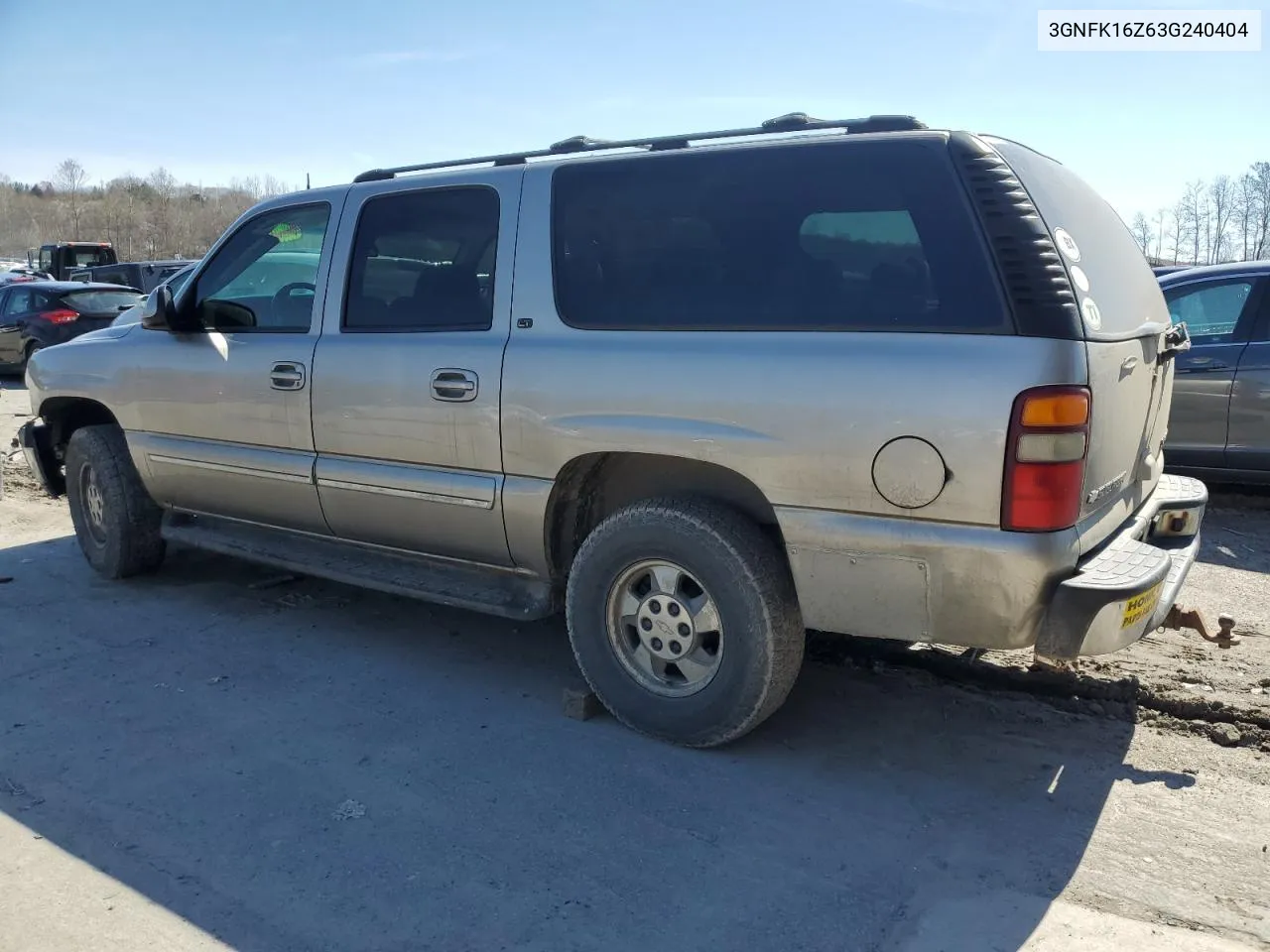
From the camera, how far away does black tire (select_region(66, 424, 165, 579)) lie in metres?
5.55

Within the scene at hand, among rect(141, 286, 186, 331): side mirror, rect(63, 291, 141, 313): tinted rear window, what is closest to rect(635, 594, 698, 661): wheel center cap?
rect(141, 286, 186, 331): side mirror

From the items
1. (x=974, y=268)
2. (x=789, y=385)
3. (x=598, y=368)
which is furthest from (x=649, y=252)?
(x=974, y=268)

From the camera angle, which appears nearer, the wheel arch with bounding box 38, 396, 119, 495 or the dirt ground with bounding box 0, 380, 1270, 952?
the dirt ground with bounding box 0, 380, 1270, 952

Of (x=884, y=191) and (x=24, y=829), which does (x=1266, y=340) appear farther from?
(x=24, y=829)

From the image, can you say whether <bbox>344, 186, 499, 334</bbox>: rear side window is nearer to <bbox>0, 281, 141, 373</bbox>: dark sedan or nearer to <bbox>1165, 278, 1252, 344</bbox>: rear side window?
<bbox>1165, 278, 1252, 344</bbox>: rear side window

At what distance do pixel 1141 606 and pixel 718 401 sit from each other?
4.72 ft

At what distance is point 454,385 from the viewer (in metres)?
3.96

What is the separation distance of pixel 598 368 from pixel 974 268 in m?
1.31

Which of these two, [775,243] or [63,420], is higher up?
[775,243]

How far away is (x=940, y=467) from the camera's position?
2951 millimetres

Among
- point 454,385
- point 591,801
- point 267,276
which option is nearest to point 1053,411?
point 591,801

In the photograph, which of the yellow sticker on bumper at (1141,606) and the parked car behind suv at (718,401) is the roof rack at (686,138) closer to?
the parked car behind suv at (718,401)

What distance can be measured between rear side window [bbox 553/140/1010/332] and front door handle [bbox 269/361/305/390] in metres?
1.39

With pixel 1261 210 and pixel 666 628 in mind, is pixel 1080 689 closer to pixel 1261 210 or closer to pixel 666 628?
pixel 666 628
